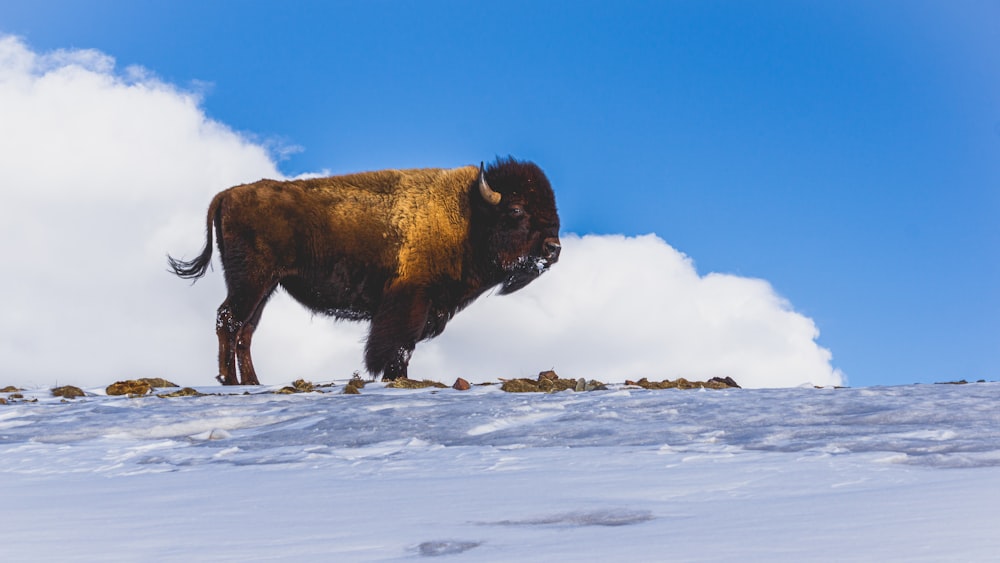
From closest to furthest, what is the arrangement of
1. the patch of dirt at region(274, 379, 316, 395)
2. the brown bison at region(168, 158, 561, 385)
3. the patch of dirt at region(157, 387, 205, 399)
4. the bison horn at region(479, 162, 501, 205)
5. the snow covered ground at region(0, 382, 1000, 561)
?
1. the snow covered ground at region(0, 382, 1000, 561)
2. the patch of dirt at region(157, 387, 205, 399)
3. the patch of dirt at region(274, 379, 316, 395)
4. the brown bison at region(168, 158, 561, 385)
5. the bison horn at region(479, 162, 501, 205)

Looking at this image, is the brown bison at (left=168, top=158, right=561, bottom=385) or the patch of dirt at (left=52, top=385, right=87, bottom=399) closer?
the patch of dirt at (left=52, top=385, right=87, bottom=399)

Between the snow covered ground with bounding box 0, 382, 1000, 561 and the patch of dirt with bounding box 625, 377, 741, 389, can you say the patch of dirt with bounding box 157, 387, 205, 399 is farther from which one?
the patch of dirt with bounding box 625, 377, 741, 389

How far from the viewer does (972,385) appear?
22.0 ft

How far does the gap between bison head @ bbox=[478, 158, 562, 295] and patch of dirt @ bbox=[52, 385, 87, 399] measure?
4434mm

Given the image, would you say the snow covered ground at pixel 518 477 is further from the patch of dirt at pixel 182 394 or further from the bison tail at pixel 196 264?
the bison tail at pixel 196 264

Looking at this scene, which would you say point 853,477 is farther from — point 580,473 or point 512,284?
point 512,284

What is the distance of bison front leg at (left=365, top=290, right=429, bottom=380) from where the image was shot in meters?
9.84

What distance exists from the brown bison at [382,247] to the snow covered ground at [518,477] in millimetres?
3230

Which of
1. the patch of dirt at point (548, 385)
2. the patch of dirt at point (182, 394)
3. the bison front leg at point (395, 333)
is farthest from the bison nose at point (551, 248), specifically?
the patch of dirt at point (182, 394)

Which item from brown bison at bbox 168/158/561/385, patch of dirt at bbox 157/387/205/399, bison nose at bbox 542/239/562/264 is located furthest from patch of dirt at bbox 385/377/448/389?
bison nose at bbox 542/239/562/264

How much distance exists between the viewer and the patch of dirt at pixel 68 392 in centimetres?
808

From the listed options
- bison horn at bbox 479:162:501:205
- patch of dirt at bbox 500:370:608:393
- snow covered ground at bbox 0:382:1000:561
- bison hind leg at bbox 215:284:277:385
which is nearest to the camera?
snow covered ground at bbox 0:382:1000:561

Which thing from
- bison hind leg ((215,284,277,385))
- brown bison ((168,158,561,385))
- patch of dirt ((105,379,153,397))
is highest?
brown bison ((168,158,561,385))

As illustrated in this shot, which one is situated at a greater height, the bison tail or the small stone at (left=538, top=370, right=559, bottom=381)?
the bison tail
